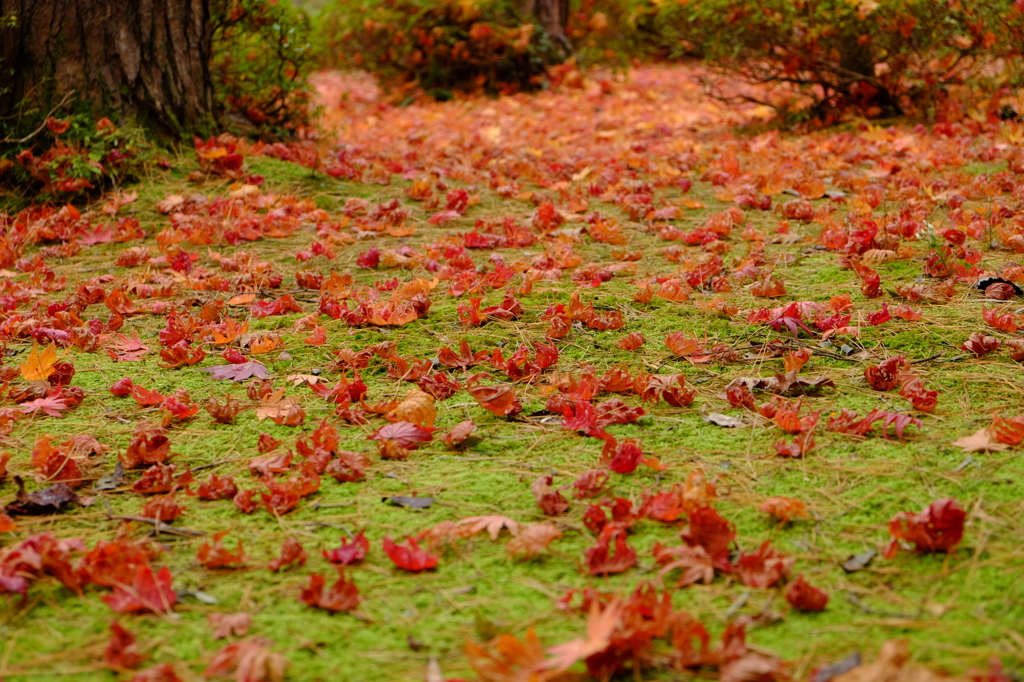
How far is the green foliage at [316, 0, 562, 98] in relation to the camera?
31.7 ft

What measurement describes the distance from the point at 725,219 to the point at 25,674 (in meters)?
3.66

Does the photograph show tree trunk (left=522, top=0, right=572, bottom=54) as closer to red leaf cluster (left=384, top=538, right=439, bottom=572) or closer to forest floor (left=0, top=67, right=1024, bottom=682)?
forest floor (left=0, top=67, right=1024, bottom=682)

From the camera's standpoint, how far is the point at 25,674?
57.1 inches

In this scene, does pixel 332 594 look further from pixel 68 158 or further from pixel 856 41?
pixel 856 41

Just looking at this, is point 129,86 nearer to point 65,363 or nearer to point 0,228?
point 0,228

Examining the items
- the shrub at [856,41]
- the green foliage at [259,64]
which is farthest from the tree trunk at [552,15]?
the green foliage at [259,64]

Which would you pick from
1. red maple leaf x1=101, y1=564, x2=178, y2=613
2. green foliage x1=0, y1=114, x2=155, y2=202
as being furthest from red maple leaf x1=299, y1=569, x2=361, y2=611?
green foliage x1=0, y1=114, x2=155, y2=202

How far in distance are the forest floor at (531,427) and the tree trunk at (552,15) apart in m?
6.41

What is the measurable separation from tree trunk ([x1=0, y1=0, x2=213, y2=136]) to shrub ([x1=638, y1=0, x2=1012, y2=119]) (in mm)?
3836

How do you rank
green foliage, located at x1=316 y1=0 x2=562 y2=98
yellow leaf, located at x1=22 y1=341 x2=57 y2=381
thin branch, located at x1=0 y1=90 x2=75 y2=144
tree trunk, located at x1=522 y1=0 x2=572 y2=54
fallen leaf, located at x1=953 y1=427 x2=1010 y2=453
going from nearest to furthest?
fallen leaf, located at x1=953 y1=427 x2=1010 y2=453
yellow leaf, located at x1=22 y1=341 x2=57 y2=381
thin branch, located at x1=0 y1=90 x2=75 y2=144
green foliage, located at x1=316 y1=0 x2=562 y2=98
tree trunk, located at x1=522 y1=0 x2=572 y2=54

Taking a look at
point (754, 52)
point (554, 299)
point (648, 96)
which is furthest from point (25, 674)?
point (648, 96)

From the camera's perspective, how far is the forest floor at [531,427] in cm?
153

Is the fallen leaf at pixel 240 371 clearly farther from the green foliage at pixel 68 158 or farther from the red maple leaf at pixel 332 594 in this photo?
the green foliage at pixel 68 158

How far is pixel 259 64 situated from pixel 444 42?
426 cm
